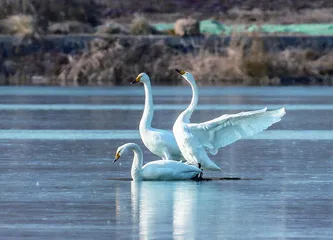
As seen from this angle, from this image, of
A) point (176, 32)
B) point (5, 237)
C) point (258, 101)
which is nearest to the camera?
point (5, 237)

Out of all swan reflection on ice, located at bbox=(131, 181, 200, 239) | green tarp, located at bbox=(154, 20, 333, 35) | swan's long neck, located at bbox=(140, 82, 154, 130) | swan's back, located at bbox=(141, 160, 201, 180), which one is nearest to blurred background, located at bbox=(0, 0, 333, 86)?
green tarp, located at bbox=(154, 20, 333, 35)

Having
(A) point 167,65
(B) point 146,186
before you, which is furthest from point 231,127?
(A) point 167,65

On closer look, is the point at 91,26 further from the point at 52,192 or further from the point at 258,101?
the point at 52,192

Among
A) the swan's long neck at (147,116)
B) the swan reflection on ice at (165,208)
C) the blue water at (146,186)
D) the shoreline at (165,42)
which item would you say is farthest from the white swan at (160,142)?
the shoreline at (165,42)

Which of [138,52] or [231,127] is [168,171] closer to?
[231,127]

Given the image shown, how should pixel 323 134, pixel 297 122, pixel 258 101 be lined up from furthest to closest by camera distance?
pixel 258 101
pixel 297 122
pixel 323 134

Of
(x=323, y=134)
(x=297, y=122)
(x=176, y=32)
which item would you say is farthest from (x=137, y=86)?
(x=323, y=134)

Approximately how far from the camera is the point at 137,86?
41812 millimetres

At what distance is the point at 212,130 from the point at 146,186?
4.72 ft

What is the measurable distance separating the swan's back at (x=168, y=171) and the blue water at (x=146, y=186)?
0.39 feet

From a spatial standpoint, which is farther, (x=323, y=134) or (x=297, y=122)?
(x=297, y=122)

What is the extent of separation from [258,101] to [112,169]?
15.1 meters

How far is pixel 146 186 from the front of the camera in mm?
14086

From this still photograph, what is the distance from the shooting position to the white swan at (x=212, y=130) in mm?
14875
